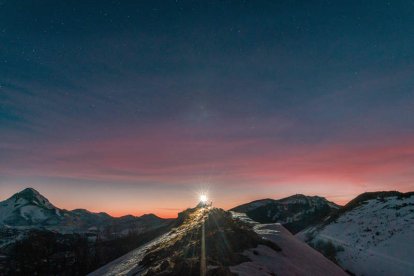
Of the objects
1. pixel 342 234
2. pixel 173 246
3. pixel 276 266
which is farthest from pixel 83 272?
pixel 276 266

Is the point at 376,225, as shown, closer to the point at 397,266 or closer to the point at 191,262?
the point at 397,266

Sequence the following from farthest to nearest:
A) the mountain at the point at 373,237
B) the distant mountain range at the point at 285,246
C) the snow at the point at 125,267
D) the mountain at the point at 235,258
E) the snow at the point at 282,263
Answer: the mountain at the point at 373,237
the snow at the point at 125,267
the distant mountain range at the point at 285,246
the snow at the point at 282,263
the mountain at the point at 235,258

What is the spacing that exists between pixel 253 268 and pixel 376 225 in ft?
173

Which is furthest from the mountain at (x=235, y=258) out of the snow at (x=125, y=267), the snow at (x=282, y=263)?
the snow at (x=125, y=267)

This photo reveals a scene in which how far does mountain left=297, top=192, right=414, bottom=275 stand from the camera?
46.9 m

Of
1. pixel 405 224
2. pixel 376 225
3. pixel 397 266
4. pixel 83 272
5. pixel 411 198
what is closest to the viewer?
pixel 397 266

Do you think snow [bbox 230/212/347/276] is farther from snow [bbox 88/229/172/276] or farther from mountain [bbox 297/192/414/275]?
mountain [bbox 297/192/414/275]

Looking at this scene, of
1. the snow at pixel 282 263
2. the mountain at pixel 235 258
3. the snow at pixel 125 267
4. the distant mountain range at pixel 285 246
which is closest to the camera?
the mountain at pixel 235 258

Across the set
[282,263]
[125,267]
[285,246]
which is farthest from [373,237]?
[125,267]

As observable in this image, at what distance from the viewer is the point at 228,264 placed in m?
21.7

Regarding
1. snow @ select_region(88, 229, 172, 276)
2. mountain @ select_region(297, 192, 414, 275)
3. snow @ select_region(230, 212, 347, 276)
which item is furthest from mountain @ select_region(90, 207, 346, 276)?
mountain @ select_region(297, 192, 414, 275)

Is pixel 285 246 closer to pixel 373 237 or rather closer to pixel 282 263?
pixel 282 263

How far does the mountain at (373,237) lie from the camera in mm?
46906

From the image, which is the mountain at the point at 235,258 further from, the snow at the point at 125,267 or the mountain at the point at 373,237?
the mountain at the point at 373,237
